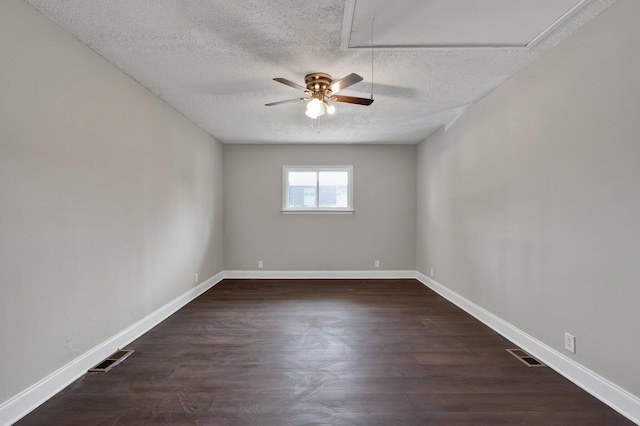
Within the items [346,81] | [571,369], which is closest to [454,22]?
[346,81]

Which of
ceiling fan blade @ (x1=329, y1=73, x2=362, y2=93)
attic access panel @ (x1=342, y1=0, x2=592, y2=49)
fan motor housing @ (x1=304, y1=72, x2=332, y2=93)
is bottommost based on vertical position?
ceiling fan blade @ (x1=329, y1=73, x2=362, y2=93)

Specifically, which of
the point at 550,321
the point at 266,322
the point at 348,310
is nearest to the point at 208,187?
the point at 266,322

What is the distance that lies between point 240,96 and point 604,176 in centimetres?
315

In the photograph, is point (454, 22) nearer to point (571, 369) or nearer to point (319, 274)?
point (571, 369)

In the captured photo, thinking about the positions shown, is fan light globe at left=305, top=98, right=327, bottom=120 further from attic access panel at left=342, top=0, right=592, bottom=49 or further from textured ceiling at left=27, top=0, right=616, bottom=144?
attic access panel at left=342, top=0, right=592, bottom=49

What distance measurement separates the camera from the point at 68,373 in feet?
6.86

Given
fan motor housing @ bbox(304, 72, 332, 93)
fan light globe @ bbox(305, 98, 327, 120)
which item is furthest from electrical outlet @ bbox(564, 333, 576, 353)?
fan motor housing @ bbox(304, 72, 332, 93)

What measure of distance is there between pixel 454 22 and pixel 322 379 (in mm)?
2594

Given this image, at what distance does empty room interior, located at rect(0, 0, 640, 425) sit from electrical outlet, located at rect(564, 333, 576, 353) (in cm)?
2

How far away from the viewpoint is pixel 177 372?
89.1 inches

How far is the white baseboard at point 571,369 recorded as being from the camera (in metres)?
1.77

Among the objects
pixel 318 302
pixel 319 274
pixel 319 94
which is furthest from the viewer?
pixel 319 274

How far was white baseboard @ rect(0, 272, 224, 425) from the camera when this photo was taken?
5.64 ft

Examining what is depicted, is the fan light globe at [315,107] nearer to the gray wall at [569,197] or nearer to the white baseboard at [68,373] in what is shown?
the gray wall at [569,197]
